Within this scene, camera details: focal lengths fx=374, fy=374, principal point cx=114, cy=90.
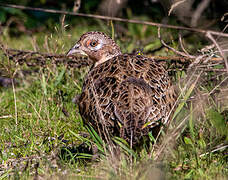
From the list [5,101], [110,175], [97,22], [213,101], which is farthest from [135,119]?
[97,22]

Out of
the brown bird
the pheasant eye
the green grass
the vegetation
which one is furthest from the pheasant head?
the brown bird

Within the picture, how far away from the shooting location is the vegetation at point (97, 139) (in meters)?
3.44

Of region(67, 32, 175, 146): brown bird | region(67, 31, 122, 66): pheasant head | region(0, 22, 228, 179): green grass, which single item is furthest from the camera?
region(67, 31, 122, 66): pheasant head

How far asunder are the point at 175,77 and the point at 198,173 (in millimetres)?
2159

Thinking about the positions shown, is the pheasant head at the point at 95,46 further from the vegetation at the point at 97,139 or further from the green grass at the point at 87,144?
the green grass at the point at 87,144

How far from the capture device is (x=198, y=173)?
3.37m

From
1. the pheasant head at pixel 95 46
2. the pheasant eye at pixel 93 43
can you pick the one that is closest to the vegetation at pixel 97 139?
the pheasant head at pixel 95 46

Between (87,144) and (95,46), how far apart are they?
5.04 feet

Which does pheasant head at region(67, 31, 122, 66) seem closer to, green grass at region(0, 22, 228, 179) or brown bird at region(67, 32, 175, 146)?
green grass at region(0, 22, 228, 179)

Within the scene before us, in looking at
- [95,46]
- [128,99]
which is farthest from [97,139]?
[95,46]

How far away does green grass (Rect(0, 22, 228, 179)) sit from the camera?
3.40m

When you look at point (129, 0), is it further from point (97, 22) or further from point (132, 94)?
point (132, 94)

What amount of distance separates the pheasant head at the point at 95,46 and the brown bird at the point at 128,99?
2.24 feet

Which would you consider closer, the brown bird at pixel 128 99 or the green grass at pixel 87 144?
the green grass at pixel 87 144
